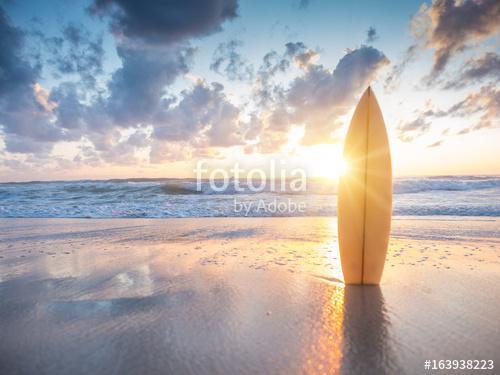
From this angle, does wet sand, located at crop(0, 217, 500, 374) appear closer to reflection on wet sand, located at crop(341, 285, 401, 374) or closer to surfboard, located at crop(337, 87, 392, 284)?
reflection on wet sand, located at crop(341, 285, 401, 374)

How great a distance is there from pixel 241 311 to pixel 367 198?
1701mm

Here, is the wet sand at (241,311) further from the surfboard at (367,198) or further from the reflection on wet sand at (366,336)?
the surfboard at (367,198)

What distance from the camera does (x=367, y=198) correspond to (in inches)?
114

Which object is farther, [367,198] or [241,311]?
[367,198]

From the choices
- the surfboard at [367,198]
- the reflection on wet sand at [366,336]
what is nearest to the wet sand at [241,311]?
the reflection on wet sand at [366,336]

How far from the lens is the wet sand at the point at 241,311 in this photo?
5.38ft

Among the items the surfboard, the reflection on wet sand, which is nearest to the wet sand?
the reflection on wet sand

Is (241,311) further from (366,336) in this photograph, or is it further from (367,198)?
(367,198)

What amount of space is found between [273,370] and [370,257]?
1.78 metres

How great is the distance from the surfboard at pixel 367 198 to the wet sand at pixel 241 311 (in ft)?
0.80

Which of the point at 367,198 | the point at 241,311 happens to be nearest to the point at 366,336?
the point at 241,311

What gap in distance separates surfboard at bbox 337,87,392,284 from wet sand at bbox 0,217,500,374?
242mm

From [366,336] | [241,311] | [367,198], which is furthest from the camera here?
[367,198]

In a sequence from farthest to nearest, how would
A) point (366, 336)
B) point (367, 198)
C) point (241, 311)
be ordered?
point (367, 198) → point (241, 311) → point (366, 336)
